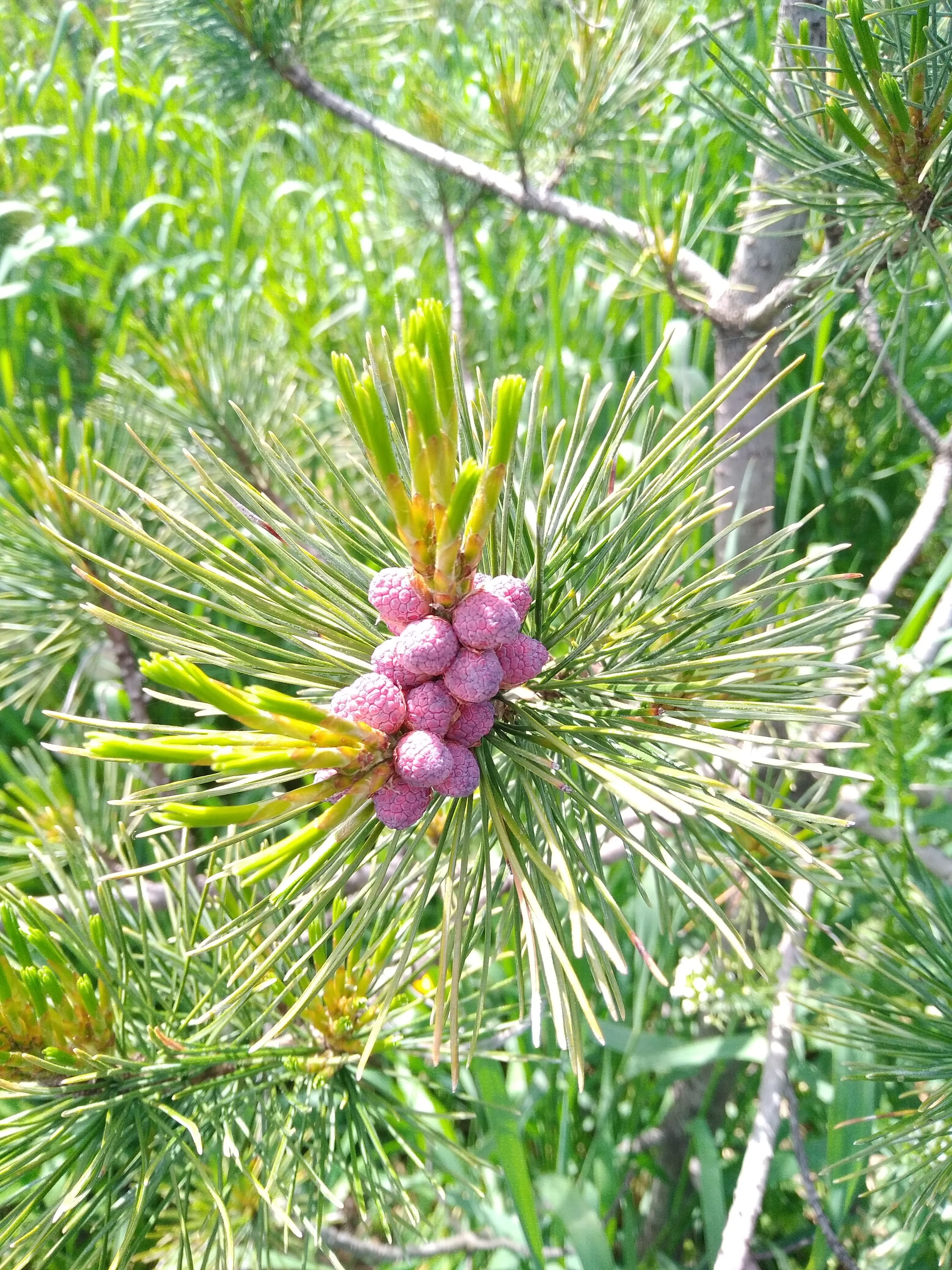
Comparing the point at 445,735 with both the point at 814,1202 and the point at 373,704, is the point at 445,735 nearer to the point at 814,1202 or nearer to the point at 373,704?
the point at 373,704

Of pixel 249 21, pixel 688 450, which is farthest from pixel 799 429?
pixel 688 450

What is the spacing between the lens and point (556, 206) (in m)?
0.72

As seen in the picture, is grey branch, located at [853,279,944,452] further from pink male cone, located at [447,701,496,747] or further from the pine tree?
pink male cone, located at [447,701,496,747]

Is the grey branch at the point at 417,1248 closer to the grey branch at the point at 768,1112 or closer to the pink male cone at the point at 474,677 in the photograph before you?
the grey branch at the point at 768,1112

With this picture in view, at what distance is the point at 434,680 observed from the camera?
31 centimetres

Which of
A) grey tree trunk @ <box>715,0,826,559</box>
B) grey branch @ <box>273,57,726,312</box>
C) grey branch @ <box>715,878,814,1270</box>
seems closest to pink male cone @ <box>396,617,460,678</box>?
grey branch @ <box>715,878,814,1270</box>

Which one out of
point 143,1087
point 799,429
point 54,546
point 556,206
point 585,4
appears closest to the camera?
point 143,1087

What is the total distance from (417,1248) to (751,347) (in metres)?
0.75

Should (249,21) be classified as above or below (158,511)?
above

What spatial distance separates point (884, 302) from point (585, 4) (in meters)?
0.45

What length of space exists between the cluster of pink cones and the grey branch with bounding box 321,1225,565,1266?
1.25ft

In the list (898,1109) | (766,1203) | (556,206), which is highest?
(556,206)

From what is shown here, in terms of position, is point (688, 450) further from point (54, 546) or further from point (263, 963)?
point (54, 546)

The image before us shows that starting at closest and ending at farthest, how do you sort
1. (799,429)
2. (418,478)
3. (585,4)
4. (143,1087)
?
(418,478)
(143,1087)
(585,4)
(799,429)
